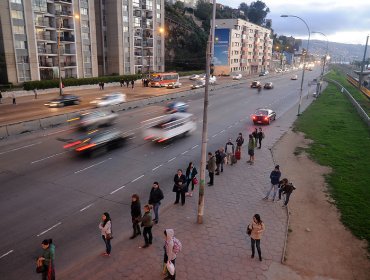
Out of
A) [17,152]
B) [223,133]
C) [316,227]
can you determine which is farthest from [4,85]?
[316,227]

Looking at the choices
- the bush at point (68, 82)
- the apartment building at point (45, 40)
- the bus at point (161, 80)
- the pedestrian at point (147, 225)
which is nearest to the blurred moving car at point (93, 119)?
the pedestrian at point (147, 225)

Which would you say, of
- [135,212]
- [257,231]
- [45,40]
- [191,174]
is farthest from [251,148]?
[45,40]

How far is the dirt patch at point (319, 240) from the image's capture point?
30.4 ft

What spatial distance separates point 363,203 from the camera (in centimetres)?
1342

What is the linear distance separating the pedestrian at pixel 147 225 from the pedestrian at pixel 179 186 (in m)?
2.89

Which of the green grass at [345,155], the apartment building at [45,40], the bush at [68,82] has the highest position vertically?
the apartment building at [45,40]

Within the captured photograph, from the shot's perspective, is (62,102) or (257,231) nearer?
(257,231)

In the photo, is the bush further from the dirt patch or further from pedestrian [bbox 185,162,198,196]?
the dirt patch

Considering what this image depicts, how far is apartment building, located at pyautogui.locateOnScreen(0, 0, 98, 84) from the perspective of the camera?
49778 millimetres

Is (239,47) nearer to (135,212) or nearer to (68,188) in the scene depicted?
(68,188)

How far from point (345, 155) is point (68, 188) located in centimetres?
1649

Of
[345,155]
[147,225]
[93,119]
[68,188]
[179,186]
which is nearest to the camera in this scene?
[147,225]

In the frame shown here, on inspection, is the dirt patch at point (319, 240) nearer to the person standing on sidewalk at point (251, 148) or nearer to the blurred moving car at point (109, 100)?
the person standing on sidewalk at point (251, 148)

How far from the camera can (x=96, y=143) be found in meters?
19.3
